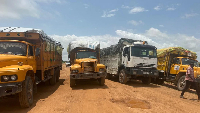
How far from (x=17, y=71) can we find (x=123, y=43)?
844 cm

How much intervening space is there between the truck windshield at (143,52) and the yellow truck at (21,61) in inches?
228

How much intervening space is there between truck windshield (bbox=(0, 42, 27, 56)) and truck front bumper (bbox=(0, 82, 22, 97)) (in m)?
1.82

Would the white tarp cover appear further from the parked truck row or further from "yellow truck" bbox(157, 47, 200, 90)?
"yellow truck" bbox(157, 47, 200, 90)

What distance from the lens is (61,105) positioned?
540 centimetres

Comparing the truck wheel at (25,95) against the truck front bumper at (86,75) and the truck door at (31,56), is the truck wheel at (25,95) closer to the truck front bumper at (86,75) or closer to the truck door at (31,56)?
the truck door at (31,56)

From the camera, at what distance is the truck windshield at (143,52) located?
405 inches

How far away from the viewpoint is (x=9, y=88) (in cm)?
439

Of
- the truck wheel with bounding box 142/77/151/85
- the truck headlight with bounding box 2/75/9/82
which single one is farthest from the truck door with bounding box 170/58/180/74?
the truck headlight with bounding box 2/75/9/82

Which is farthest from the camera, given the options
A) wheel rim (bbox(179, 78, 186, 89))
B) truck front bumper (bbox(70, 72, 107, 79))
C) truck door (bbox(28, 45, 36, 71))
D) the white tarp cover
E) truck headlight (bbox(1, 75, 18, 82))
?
the white tarp cover

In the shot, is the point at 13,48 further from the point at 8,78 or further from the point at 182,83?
the point at 182,83

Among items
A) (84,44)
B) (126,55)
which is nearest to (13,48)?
(84,44)

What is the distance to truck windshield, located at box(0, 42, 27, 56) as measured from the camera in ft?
19.3

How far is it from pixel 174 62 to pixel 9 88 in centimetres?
986

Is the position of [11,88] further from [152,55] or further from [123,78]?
[152,55]
